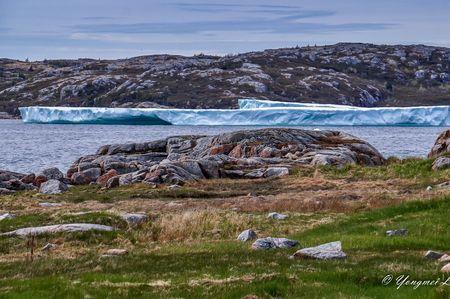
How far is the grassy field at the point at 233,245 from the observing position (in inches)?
442

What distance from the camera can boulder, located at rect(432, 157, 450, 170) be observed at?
1337 inches

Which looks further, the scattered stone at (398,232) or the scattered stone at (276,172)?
the scattered stone at (276,172)

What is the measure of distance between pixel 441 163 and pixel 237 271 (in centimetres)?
2385

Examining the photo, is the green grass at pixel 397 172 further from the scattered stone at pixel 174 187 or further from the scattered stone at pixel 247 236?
the scattered stone at pixel 247 236

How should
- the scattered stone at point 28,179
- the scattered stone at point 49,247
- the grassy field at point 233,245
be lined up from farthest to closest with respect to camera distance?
1. the scattered stone at point 28,179
2. the scattered stone at point 49,247
3. the grassy field at point 233,245

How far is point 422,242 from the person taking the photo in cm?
1544

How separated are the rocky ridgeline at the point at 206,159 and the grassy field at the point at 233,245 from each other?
5.46 m

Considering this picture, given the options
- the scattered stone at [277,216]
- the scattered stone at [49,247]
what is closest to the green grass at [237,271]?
the scattered stone at [49,247]

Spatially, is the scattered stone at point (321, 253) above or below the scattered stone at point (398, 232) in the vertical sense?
above

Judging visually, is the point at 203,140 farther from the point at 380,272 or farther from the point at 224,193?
the point at 380,272

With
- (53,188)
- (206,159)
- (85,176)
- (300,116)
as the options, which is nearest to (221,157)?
(206,159)

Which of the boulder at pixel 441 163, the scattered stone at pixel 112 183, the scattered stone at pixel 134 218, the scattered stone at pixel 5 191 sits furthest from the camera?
the scattered stone at pixel 5 191

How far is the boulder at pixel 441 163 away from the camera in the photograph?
33969 millimetres

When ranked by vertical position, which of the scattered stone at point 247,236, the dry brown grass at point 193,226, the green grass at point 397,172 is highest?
the scattered stone at point 247,236
